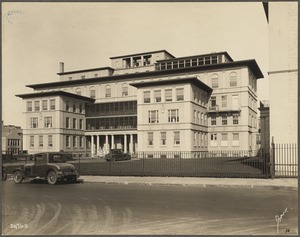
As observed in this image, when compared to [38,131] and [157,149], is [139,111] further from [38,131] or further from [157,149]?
[38,131]

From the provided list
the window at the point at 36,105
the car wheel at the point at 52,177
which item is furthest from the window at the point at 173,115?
the car wheel at the point at 52,177

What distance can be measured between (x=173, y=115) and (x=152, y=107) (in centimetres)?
353

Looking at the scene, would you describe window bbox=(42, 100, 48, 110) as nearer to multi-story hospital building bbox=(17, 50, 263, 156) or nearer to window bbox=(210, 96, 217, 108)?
multi-story hospital building bbox=(17, 50, 263, 156)

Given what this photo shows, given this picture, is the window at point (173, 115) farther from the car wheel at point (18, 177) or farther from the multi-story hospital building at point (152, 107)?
the car wheel at point (18, 177)

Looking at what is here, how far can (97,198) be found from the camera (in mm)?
12086

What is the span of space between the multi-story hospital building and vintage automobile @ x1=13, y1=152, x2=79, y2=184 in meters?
29.8

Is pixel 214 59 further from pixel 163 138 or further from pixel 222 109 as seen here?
pixel 163 138

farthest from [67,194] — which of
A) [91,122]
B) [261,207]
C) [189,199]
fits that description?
[91,122]

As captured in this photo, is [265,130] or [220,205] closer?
[220,205]

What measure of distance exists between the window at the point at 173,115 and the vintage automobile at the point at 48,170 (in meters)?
30.5

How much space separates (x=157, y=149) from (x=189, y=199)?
3575cm

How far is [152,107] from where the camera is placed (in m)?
49.1

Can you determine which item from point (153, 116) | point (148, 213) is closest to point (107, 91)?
point (153, 116)

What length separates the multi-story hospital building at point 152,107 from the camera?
4778 cm
